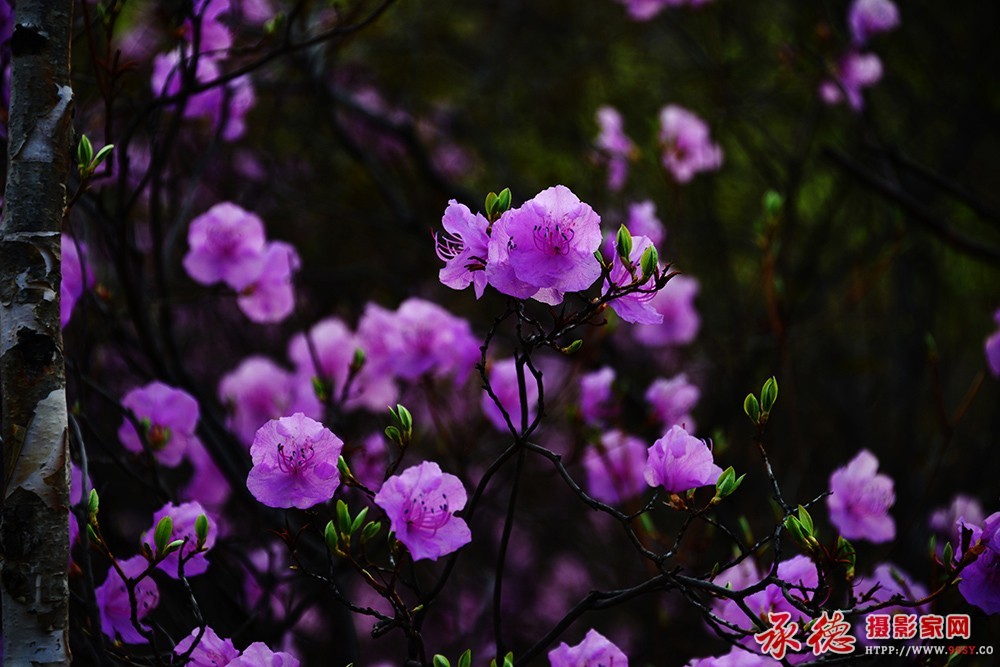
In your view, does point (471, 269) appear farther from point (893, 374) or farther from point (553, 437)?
point (553, 437)

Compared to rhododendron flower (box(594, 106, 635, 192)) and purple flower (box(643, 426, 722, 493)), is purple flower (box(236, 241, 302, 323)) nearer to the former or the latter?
purple flower (box(643, 426, 722, 493))

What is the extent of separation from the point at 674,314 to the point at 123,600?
2.01 meters

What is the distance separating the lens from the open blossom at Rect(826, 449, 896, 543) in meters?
1.81

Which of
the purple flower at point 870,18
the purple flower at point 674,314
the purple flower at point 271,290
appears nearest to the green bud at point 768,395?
the purple flower at point 271,290

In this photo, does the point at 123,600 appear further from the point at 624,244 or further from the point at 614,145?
the point at 614,145

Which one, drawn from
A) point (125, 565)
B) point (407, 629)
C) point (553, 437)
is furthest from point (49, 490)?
point (553, 437)

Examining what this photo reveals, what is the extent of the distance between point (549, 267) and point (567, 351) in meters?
0.13

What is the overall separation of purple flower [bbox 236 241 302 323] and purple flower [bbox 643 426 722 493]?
1231 millimetres

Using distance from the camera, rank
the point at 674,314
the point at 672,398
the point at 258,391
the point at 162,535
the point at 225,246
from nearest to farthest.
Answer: the point at 162,535 < the point at 225,246 < the point at 672,398 < the point at 258,391 < the point at 674,314

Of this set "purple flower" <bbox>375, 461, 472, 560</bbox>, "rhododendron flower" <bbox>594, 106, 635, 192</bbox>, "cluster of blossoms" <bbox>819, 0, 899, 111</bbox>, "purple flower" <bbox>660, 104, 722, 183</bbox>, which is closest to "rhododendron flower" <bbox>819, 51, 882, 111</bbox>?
"cluster of blossoms" <bbox>819, 0, 899, 111</bbox>

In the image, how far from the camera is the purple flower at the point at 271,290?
2262mm

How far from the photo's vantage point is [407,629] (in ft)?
4.07

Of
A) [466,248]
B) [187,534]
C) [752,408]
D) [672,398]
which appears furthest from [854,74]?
[187,534]

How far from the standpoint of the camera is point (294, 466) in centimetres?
136
